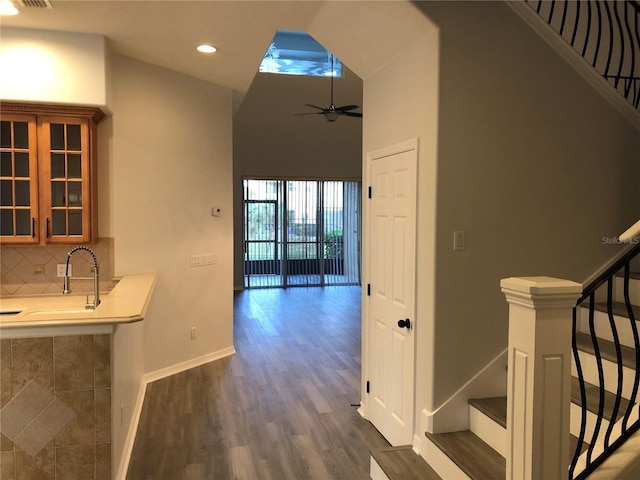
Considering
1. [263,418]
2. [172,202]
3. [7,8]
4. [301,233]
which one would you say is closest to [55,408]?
[263,418]

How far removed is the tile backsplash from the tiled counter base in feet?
6.59

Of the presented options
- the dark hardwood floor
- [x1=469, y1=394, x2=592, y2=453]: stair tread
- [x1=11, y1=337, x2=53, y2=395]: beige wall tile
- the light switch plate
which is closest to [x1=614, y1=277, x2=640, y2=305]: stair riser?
[x1=469, y1=394, x2=592, y2=453]: stair tread

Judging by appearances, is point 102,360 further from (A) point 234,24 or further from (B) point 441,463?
(A) point 234,24

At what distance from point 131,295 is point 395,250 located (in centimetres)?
189

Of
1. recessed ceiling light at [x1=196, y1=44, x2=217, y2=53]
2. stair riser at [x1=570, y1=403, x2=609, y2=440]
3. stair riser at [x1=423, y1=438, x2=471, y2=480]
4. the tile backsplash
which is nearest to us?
stair riser at [x1=570, y1=403, x2=609, y2=440]

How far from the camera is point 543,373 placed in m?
1.91

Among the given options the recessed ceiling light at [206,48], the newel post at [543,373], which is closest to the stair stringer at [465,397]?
the newel post at [543,373]

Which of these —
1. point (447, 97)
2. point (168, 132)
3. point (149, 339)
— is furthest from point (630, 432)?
point (168, 132)

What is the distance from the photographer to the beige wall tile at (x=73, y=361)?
278cm

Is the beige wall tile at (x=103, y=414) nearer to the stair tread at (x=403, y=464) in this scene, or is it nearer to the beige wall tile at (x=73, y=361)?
the beige wall tile at (x=73, y=361)

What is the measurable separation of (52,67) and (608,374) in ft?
15.1

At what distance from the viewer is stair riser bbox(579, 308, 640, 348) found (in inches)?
118

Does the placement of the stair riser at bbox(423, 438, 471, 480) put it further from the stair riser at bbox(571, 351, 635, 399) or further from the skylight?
the skylight

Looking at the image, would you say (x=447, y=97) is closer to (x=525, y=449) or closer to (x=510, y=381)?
(x=510, y=381)
